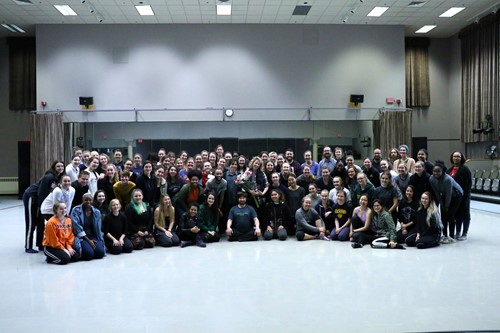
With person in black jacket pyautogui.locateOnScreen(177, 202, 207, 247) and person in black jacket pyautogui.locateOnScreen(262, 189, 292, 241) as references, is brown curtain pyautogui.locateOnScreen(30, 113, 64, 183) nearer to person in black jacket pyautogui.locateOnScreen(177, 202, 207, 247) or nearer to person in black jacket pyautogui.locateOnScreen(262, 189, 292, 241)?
person in black jacket pyautogui.locateOnScreen(177, 202, 207, 247)

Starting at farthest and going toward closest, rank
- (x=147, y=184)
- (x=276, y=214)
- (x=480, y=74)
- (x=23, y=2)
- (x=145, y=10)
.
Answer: (x=480, y=74)
(x=145, y=10)
(x=23, y=2)
(x=276, y=214)
(x=147, y=184)

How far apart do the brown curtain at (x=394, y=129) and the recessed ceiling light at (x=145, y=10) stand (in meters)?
8.68

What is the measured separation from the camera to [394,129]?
17234mm

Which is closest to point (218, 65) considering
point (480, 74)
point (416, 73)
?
point (416, 73)

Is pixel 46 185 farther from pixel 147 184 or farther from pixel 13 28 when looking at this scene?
pixel 13 28

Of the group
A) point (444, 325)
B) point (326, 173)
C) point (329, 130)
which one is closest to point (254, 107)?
point (329, 130)

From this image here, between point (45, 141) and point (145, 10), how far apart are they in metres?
5.74

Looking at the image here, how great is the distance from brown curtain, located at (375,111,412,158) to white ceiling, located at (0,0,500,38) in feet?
11.0

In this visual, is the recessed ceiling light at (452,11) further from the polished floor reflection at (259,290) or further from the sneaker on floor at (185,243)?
the sneaker on floor at (185,243)

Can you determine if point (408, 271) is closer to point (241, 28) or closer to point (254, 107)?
point (254, 107)

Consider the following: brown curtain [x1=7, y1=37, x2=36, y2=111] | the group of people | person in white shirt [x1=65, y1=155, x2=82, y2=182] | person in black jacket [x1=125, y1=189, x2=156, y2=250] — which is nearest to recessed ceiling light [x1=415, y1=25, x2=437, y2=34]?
the group of people

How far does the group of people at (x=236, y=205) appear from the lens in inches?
291

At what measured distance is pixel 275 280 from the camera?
5.71m

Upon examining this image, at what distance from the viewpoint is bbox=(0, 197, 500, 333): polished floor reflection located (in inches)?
163
